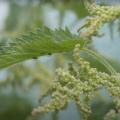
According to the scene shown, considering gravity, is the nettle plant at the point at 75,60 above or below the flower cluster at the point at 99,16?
below

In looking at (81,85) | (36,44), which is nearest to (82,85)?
(81,85)

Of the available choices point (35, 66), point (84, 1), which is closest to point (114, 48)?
point (35, 66)

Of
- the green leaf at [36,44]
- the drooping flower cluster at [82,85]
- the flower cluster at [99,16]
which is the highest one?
the flower cluster at [99,16]

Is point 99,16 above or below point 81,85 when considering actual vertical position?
above

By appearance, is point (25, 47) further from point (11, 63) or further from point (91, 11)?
point (91, 11)

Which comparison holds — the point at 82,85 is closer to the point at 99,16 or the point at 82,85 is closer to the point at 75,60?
the point at 75,60

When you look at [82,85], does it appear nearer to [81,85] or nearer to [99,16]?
[81,85]
